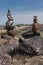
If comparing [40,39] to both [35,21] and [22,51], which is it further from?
[35,21]

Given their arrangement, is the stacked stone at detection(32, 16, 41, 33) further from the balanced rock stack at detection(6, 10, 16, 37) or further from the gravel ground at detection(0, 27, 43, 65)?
the gravel ground at detection(0, 27, 43, 65)

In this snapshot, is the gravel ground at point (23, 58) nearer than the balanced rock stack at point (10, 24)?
Yes

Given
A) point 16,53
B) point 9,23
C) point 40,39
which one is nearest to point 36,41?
point 40,39

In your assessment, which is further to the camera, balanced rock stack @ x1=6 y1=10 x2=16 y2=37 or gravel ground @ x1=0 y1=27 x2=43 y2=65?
balanced rock stack @ x1=6 y1=10 x2=16 y2=37

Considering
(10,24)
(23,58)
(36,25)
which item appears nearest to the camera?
(23,58)

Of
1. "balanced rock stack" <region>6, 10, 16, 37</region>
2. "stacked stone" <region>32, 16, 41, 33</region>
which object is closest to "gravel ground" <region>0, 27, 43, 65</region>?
"stacked stone" <region>32, 16, 41, 33</region>

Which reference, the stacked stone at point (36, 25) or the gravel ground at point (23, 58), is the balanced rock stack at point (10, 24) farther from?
the gravel ground at point (23, 58)

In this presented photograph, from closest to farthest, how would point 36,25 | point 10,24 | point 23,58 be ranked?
point 23,58 → point 36,25 → point 10,24

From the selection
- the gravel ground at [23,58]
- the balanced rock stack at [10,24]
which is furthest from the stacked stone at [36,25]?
the gravel ground at [23,58]

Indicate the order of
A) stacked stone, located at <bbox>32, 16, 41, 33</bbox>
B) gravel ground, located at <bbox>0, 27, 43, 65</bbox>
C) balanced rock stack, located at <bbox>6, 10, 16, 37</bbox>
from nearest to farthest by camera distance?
gravel ground, located at <bbox>0, 27, 43, 65</bbox> < stacked stone, located at <bbox>32, 16, 41, 33</bbox> < balanced rock stack, located at <bbox>6, 10, 16, 37</bbox>

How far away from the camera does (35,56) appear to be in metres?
13.9

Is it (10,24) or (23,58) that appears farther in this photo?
(10,24)

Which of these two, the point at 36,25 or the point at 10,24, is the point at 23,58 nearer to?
the point at 36,25

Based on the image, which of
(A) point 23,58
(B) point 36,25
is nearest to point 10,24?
(B) point 36,25
